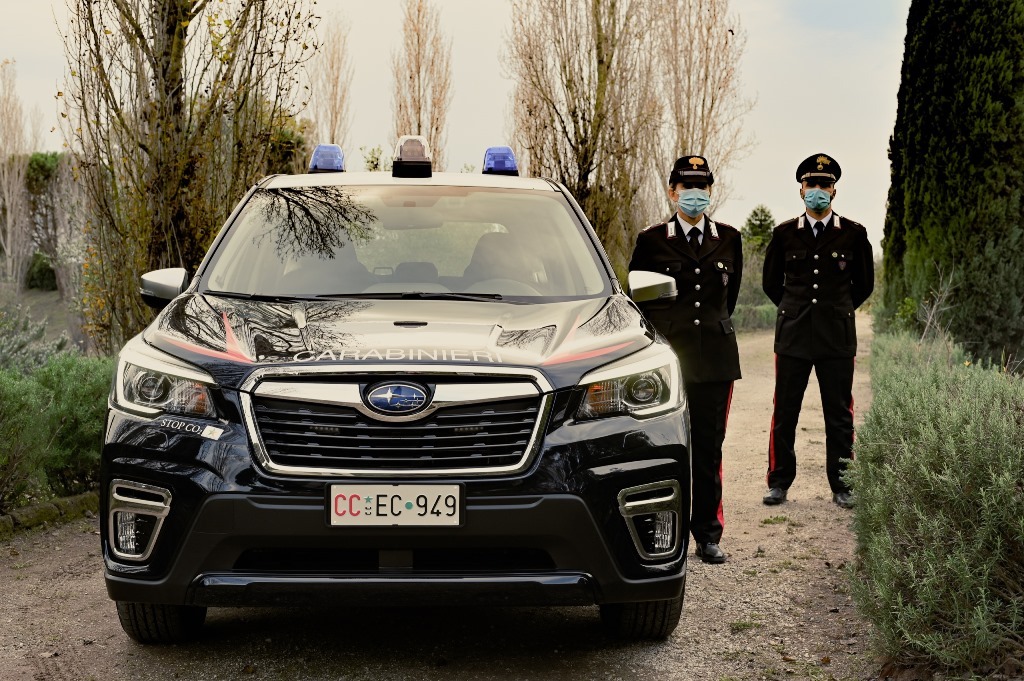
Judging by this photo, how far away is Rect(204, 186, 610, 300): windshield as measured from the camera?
4.98 m

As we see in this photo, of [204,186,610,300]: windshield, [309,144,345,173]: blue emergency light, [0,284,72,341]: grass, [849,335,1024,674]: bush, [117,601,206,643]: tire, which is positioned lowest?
[0,284,72,341]: grass

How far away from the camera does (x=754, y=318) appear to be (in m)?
→ 26.9

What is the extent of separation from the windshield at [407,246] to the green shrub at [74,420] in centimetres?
274

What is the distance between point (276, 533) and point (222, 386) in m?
0.51

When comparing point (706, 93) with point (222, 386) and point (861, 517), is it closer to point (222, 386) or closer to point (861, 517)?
point (861, 517)

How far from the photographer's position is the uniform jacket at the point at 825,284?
24.2 feet

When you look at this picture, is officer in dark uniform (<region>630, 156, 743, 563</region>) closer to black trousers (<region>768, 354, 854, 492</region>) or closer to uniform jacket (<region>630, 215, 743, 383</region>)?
uniform jacket (<region>630, 215, 743, 383</region>)

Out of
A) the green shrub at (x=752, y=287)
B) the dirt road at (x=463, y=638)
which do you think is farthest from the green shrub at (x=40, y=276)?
the dirt road at (x=463, y=638)

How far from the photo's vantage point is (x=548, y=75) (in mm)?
17578

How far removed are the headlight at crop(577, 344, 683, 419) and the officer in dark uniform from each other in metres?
1.89

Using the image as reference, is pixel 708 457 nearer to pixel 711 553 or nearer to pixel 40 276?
pixel 711 553

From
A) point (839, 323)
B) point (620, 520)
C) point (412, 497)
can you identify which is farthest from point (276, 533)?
point (839, 323)

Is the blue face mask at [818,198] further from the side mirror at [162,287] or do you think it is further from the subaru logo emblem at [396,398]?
the subaru logo emblem at [396,398]

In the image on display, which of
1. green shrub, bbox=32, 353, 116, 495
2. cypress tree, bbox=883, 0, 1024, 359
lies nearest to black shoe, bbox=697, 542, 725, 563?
green shrub, bbox=32, 353, 116, 495
